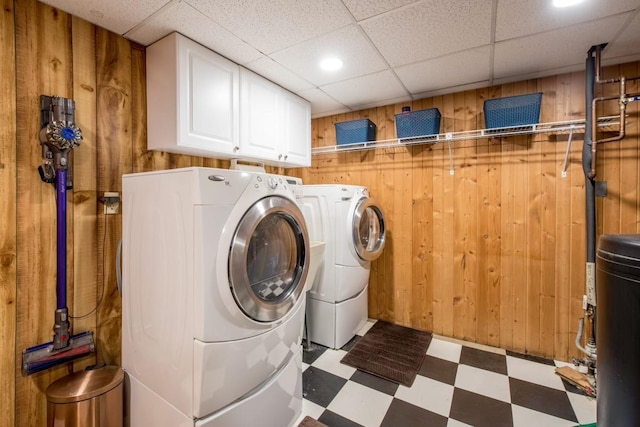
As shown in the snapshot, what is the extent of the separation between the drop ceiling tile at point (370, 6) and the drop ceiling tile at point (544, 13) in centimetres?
53

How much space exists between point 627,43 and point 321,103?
2.30 metres

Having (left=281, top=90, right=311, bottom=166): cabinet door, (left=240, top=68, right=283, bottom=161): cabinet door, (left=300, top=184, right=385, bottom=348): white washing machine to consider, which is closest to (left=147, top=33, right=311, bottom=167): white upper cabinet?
(left=240, top=68, right=283, bottom=161): cabinet door

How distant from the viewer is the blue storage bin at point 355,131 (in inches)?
115

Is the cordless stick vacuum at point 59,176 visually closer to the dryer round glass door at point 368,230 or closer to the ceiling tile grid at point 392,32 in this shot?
the ceiling tile grid at point 392,32

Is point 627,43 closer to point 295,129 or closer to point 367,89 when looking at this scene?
point 367,89

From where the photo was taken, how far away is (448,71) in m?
2.30

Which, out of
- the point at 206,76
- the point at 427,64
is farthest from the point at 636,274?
the point at 206,76

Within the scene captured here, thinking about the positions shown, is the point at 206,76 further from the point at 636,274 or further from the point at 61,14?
the point at 636,274

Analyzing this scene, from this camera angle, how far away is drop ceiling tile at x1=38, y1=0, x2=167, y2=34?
150 cm

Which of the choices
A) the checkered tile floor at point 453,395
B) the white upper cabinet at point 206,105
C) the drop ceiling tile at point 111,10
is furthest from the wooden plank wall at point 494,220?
the drop ceiling tile at point 111,10

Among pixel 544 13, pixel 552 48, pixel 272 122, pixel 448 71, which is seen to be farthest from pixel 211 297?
pixel 552 48

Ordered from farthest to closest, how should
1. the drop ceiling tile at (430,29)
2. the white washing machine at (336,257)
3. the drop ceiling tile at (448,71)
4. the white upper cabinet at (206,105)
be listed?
the white washing machine at (336,257) → the drop ceiling tile at (448,71) → the white upper cabinet at (206,105) → the drop ceiling tile at (430,29)

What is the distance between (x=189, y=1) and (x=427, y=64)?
1.64 metres

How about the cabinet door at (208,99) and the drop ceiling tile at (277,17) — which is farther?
the cabinet door at (208,99)
